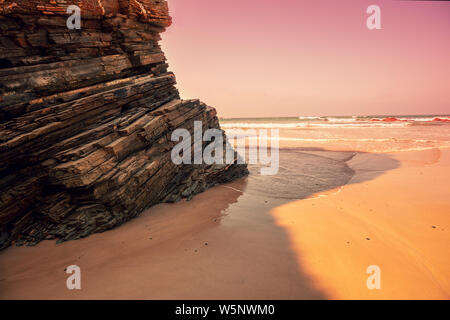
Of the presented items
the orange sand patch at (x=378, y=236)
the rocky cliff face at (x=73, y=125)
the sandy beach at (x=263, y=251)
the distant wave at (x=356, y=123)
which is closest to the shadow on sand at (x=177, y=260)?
the sandy beach at (x=263, y=251)

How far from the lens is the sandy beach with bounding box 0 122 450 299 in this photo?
15.5 ft

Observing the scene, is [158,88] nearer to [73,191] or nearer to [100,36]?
[100,36]

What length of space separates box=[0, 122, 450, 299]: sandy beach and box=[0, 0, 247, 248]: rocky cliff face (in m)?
1.04

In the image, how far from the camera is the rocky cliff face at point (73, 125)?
6617mm

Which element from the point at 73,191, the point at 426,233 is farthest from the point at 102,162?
the point at 426,233

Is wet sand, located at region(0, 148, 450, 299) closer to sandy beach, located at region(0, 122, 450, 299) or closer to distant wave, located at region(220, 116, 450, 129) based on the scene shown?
sandy beach, located at region(0, 122, 450, 299)

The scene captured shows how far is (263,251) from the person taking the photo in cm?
607

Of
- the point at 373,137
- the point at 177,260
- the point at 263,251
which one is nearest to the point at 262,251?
the point at 263,251

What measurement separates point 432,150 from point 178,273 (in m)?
24.5

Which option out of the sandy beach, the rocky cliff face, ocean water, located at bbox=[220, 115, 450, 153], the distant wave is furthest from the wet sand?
the distant wave

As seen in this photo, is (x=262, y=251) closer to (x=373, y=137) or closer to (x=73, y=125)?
(x=73, y=125)

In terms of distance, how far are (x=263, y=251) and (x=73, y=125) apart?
26.0 ft

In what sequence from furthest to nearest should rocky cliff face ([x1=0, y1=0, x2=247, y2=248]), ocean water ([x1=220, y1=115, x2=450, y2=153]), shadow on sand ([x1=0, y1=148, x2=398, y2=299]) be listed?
ocean water ([x1=220, y1=115, x2=450, y2=153]) < rocky cliff face ([x1=0, y1=0, x2=247, y2=248]) < shadow on sand ([x1=0, y1=148, x2=398, y2=299])

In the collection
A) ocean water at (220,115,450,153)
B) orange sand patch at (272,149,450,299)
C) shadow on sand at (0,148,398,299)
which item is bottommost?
shadow on sand at (0,148,398,299)
